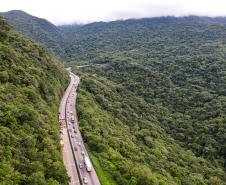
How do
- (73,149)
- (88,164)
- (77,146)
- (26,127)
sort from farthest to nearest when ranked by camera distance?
1. (77,146)
2. (73,149)
3. (88,164)
4. (26,127)

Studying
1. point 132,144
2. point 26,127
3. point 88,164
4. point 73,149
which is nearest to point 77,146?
point 73,149

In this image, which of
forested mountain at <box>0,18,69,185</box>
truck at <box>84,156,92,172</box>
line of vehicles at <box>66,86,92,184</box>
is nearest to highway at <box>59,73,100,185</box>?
line of vehicles at <box>66,86,92,184</box>

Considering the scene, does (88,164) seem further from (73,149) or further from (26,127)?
(26,127)

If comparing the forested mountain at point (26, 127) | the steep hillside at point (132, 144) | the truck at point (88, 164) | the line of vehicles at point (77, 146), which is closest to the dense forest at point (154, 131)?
the steep hillside at point (132, 144)

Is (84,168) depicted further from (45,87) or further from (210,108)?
(210,108)

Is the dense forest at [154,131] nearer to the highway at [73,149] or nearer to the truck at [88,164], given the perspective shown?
the highway at [73,149]

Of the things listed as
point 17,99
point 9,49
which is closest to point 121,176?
point 17,99
